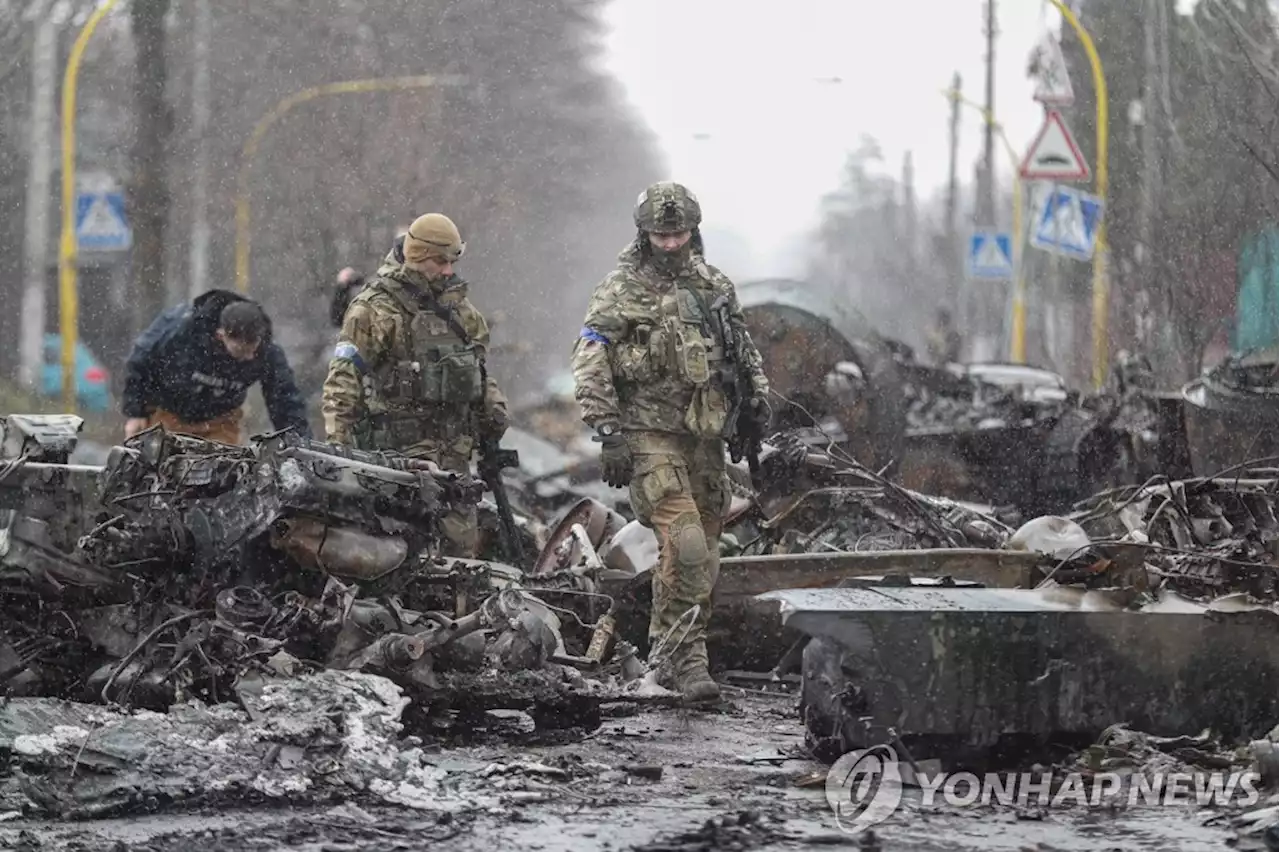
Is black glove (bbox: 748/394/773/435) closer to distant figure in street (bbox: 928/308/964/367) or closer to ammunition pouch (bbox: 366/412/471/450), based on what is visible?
ammunition pouch (bbox: 366/412/471/450)

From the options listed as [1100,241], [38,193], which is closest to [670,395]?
[1100,241]

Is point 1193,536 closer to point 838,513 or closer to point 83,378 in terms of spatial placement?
point 838,513

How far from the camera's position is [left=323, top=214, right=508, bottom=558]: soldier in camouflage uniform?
8273 mm

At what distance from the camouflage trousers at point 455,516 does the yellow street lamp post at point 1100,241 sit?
14.6 m

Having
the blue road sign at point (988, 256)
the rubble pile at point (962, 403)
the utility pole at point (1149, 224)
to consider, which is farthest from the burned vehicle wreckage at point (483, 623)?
the blue road sign at point (988, 256)

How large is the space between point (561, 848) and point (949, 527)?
4866mm

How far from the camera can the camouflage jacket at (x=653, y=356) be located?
815 cm

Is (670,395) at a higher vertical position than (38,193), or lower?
lower

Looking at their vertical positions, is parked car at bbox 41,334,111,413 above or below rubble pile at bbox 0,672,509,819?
above

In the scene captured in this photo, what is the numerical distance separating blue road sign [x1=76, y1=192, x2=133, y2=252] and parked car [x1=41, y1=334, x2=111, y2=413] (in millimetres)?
10523

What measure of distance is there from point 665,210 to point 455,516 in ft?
6.25

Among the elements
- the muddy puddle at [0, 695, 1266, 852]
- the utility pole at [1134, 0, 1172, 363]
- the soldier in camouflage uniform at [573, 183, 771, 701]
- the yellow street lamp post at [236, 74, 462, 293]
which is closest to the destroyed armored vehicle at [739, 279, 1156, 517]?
the utility pole at [1134, 0, 1172, 363]

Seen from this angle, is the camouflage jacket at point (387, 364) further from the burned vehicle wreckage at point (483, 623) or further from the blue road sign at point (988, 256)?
the blue road sign at point (988, 256)

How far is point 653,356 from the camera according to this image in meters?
8.18
